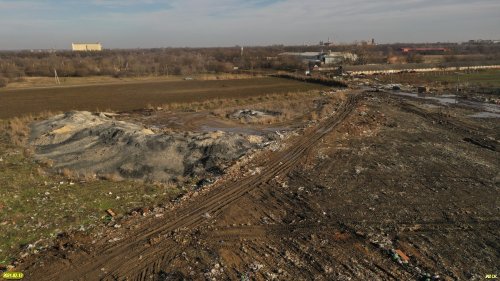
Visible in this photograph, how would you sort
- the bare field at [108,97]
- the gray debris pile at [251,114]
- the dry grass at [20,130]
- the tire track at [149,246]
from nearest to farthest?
the tire track at [149,246], the dry grass at [20,130], the gray debris pile at [251,114], the bare field at [108,97]

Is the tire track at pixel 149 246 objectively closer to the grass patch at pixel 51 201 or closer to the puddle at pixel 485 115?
the grass patch at pixel 51 201

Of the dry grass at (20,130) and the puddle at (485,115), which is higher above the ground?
the dry grass at (20,130)

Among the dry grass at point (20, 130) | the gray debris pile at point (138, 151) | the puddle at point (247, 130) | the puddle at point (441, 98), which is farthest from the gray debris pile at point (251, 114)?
the puddle at point (441, 98)

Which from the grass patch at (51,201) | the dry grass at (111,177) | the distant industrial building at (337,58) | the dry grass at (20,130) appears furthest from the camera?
the distant industrial building at (337,58)

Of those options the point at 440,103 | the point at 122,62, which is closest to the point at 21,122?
the point at 440,103

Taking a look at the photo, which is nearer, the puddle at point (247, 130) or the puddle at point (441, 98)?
the puddle at point (247, 130)

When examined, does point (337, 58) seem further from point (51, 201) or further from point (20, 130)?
point (51, 201)

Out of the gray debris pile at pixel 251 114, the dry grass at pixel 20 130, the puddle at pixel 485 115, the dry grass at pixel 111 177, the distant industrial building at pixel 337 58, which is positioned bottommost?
the dry grass at pixel 111 177

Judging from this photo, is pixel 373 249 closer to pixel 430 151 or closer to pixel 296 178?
pixel 296 178
